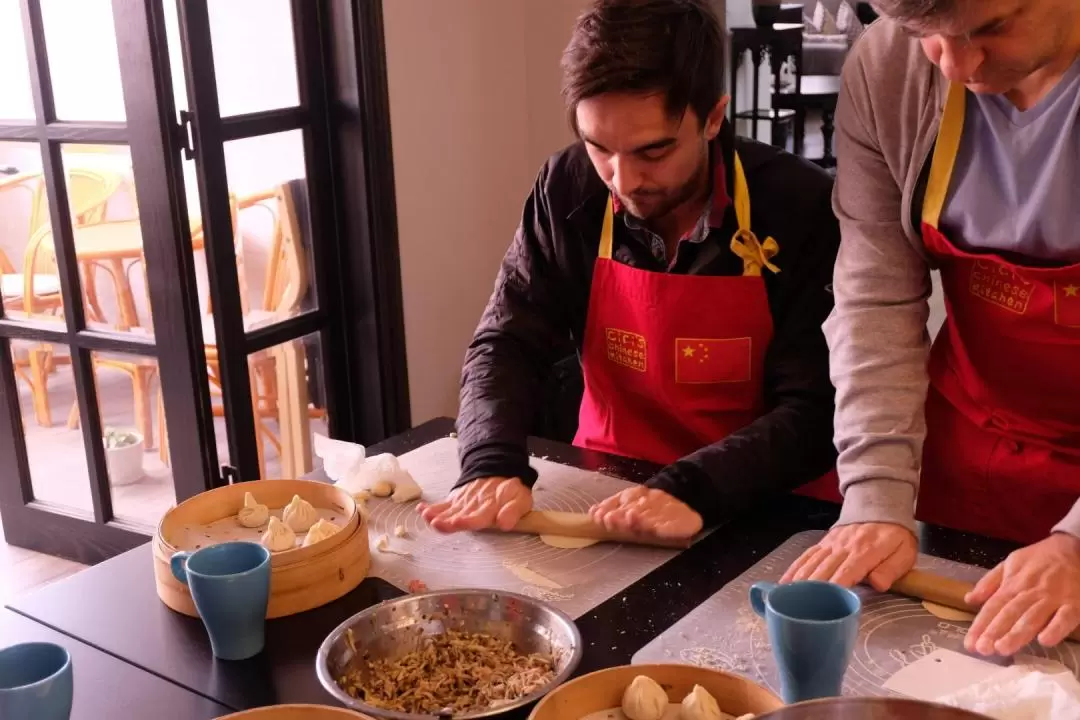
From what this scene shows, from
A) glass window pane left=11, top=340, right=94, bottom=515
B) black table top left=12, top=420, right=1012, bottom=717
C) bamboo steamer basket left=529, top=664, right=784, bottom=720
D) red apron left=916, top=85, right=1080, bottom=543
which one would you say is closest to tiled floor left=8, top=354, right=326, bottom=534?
glass window pane left=11, top=340, right=94, bottom=515

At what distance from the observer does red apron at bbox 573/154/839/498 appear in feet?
5.26

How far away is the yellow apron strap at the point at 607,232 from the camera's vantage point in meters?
1.67

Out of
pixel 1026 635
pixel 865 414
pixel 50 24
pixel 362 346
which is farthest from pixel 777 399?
pixel 50 24

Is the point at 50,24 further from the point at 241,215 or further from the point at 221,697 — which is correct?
the point at 221,697

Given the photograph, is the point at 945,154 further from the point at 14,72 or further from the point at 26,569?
the point at 26,569

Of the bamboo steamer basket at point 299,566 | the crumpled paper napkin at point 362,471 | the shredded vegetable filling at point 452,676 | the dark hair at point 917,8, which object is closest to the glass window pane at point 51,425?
the crumpled paper napkin at point 362,471

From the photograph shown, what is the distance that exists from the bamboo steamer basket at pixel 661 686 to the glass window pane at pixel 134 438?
1807 mm

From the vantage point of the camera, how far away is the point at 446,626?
1.17 meters

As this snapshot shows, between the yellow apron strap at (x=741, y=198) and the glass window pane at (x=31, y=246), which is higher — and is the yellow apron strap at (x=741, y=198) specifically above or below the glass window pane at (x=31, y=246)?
above

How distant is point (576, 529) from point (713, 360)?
393 mm

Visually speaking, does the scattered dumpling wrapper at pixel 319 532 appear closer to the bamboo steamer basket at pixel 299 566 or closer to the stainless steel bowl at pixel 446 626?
the bamboo steamer basket at pixel 299 566

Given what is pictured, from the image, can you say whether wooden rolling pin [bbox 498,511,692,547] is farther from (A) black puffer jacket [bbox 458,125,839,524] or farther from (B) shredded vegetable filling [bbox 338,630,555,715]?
(B) shredded vegetable filling [bbox 338,630,555,715]

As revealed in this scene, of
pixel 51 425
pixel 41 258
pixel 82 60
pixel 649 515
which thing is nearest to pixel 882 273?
pixel 649 515

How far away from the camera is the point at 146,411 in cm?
305
